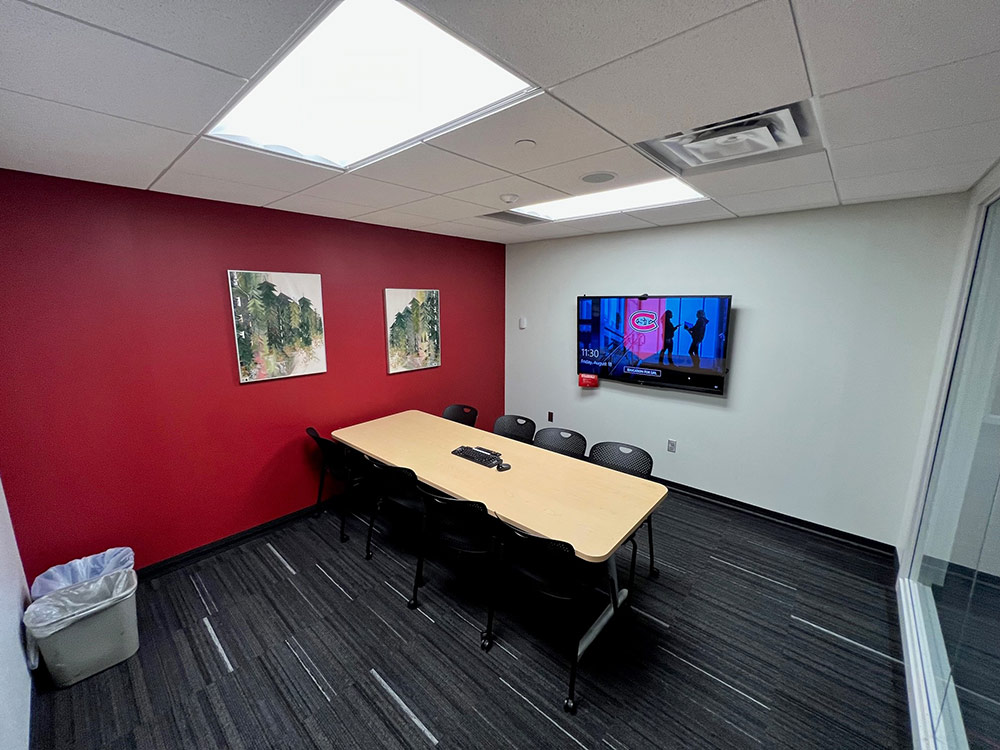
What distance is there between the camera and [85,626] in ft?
6.36

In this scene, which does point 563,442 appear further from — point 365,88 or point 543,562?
point 365,88

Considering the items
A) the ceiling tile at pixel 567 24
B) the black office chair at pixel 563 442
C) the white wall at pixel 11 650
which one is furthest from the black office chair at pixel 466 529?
the ceiling tile at pixel 567 24

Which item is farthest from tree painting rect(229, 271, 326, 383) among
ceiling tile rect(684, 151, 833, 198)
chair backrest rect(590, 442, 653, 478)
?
ceiling tile rect(684, 151, 833, 198)

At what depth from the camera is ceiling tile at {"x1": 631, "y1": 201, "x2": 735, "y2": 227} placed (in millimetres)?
2814

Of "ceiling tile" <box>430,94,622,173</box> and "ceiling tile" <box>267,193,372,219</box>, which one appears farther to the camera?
"ceiling tile" <box>267,193,372,219</box>

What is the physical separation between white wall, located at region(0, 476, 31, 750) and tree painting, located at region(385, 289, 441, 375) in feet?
8.40

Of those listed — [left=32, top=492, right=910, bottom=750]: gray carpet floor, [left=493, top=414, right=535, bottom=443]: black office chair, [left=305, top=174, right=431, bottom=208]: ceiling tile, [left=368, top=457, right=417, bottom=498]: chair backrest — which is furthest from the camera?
[left=493, top=414, right=535, bottom=443]: black office chair

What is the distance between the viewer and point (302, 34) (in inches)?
41.7

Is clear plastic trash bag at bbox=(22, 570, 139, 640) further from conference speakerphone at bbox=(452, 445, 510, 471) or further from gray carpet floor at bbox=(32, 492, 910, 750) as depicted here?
conference speakerphone at bbox=(452, 445, 510, 471)

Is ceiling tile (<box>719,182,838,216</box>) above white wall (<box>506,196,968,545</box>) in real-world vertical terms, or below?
above

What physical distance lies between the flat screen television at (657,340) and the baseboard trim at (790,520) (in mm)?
999

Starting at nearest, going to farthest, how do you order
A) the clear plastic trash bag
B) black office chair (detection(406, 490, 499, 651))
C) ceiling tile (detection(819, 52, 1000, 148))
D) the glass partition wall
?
ceiling tile (detection(819, 52, 1000, 148)) < the glass partition wall < the clear plastic trash bag < black office chair (detection(406, 490, 499, 651))

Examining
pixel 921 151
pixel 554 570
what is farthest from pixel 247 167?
pixel 921 151

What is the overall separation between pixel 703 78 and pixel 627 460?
226 cm
